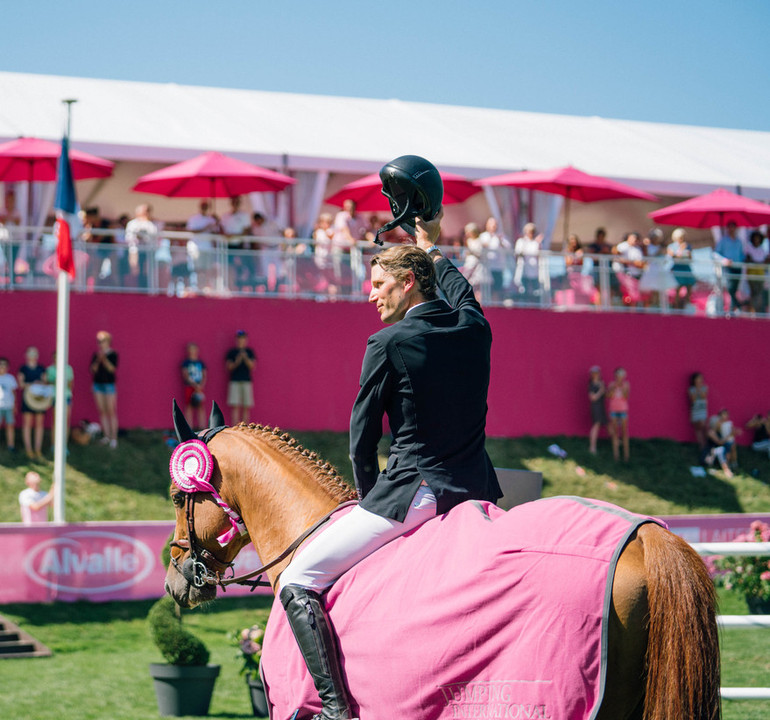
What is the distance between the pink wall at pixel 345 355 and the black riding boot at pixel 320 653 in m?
14.5

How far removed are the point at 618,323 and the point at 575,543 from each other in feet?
60.6

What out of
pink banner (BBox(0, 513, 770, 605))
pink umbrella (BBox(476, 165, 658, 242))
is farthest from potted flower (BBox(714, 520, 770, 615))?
pink umbrella (BBox(476, 165, 658, 242))

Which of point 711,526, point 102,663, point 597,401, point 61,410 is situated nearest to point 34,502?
point 61,410

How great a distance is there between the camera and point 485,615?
3830 millimetres

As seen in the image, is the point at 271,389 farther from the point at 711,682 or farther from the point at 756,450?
the point at 711,682

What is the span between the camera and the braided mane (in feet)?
16.0

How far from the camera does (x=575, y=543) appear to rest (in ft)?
12.3

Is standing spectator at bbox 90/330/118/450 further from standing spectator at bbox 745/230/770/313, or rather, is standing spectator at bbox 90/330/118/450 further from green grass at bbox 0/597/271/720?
standing spectator at bbox 745/230/770/313

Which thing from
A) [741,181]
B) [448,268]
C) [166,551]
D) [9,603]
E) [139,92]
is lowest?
[9,603]

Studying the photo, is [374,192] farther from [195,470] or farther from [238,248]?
[195,470]

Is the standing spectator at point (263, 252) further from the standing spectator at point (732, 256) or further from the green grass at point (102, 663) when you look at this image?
the standing spectator at point (732, 256)

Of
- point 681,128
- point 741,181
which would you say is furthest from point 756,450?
point 681,128

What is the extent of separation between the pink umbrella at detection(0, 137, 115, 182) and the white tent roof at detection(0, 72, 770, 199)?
6.59 ft

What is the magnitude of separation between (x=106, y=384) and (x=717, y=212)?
41.9 feet
